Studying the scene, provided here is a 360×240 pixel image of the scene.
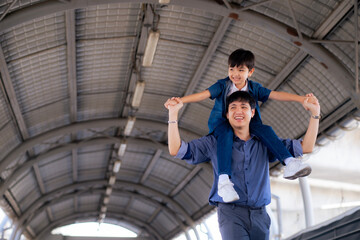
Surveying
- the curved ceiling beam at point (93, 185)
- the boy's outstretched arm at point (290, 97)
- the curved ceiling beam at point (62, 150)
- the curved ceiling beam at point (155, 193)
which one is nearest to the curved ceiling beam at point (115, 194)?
the curved ceiling beam at point (93, 185)

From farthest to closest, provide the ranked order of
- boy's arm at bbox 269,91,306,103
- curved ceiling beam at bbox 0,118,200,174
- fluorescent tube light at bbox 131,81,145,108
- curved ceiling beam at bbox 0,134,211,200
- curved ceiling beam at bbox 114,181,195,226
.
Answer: curved ceiling beam at bbox 114,181,195,226, curved ceiling beam at bbox 0,134,211,200, curved ceiling beam at bbox 0,118,200,174, fluorescent tube light at bbox 131,81,145,108, boy's arm at bbox 269,91,306,103

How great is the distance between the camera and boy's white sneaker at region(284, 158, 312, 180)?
5.07 m

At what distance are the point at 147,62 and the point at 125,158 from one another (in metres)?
20.9

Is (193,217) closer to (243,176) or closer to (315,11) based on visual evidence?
(315,11)

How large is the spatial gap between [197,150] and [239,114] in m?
0.59

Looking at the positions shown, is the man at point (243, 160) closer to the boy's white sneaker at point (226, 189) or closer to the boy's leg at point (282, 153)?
the boy's leg at point (282, 153)

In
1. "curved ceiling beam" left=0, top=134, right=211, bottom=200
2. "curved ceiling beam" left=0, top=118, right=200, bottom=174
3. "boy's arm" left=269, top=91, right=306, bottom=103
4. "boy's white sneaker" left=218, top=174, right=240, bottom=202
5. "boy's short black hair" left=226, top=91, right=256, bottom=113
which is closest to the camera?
"boy's white sneaker" left=218, top=174, right=240, bottom=202

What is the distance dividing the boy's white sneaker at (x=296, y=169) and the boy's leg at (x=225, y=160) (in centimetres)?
60

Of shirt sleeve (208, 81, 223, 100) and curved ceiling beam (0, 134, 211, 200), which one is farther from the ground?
curved ceiling beam (0, 134, 211, 200)

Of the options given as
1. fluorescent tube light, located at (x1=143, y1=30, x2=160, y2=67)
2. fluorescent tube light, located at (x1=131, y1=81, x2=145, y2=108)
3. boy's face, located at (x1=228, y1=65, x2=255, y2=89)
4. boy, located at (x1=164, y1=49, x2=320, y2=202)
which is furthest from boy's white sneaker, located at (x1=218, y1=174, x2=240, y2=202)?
fluorescent tube light, located at (x1=131, y1=81, x2=145, y2=108)

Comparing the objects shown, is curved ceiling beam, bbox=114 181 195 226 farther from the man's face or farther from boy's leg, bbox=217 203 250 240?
boy's leg, bbox=217 203 250 240

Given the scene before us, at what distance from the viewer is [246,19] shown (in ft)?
55.0

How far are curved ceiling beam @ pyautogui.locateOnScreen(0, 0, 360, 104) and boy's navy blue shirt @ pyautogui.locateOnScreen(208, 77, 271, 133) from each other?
1084cm

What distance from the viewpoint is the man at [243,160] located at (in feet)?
16.6
